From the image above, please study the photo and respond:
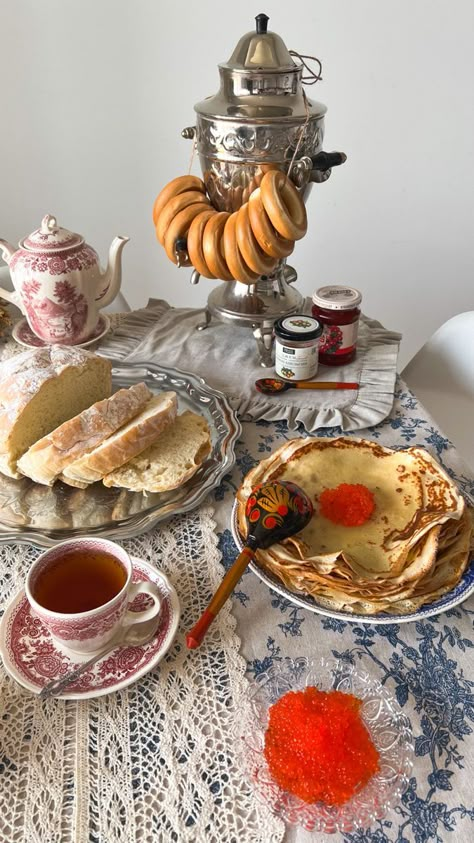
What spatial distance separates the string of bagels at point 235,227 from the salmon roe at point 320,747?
796 millimetres

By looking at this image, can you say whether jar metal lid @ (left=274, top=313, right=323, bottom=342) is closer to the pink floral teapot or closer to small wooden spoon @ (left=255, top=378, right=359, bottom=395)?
small wooden spoon @ (left=255, top=378, right=359, bottom=395)

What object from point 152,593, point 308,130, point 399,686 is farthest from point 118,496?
point 308,130

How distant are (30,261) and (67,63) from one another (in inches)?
50.0

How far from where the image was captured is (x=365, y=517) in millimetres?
797

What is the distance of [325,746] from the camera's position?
573 millimetres

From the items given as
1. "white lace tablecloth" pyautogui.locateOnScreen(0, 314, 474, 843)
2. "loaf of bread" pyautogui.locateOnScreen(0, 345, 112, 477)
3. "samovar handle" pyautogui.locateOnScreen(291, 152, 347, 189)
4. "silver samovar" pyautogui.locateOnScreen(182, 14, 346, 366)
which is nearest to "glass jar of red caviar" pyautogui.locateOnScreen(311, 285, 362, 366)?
"silver samovar" pyautogui.locateOnScreen(182, 14, 346, 366)

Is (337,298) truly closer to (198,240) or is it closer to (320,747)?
(198,240)

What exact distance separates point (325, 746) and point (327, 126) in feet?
6.67

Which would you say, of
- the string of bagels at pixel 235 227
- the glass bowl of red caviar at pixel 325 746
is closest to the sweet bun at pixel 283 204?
the string of bagels at pixel 235 227

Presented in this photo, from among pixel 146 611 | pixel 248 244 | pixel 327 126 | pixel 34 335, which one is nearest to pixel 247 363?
pixel 248 244

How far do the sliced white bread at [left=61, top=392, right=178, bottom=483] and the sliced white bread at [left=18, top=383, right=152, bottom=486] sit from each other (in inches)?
0.5

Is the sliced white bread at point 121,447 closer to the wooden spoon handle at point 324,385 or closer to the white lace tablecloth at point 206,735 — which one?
the white lace tablecloth at point 206,735

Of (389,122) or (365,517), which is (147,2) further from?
(365,517)

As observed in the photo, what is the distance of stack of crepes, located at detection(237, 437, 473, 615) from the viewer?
27.3 inches
